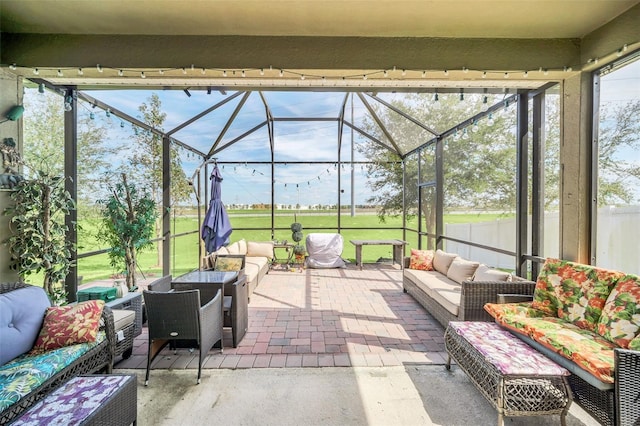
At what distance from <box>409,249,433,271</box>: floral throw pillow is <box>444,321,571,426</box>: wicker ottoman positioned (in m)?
2.79

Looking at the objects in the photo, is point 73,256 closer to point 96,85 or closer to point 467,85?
point 96,85

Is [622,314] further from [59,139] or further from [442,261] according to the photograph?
[59,139]

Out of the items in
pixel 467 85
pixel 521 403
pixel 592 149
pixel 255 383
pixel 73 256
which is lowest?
pixel 255 383

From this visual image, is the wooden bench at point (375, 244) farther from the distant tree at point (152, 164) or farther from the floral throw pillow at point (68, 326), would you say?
→ the floral throw pillow at point (68, 326)

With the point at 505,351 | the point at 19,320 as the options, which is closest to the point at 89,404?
the point at 19,320

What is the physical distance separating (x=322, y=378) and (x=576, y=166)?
3367 mm

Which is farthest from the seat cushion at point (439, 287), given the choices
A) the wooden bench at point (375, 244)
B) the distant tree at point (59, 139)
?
the distant tree at point (59, 139)

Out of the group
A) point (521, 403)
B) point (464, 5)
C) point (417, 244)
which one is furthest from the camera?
point (417, 244)

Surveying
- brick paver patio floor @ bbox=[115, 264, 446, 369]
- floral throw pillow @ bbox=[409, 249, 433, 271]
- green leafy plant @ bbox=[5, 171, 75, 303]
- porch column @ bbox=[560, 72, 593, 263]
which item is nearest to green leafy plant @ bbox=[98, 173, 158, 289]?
green leafy plant @ bbox=[5, 171, 75, 303]

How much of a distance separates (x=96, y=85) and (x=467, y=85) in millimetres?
4390

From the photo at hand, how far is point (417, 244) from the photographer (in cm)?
766

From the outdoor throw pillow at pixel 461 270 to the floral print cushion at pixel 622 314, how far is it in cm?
178

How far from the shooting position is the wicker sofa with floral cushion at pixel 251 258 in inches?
200

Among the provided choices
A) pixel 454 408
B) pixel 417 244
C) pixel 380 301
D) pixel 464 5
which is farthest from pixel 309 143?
pixel 454 408
